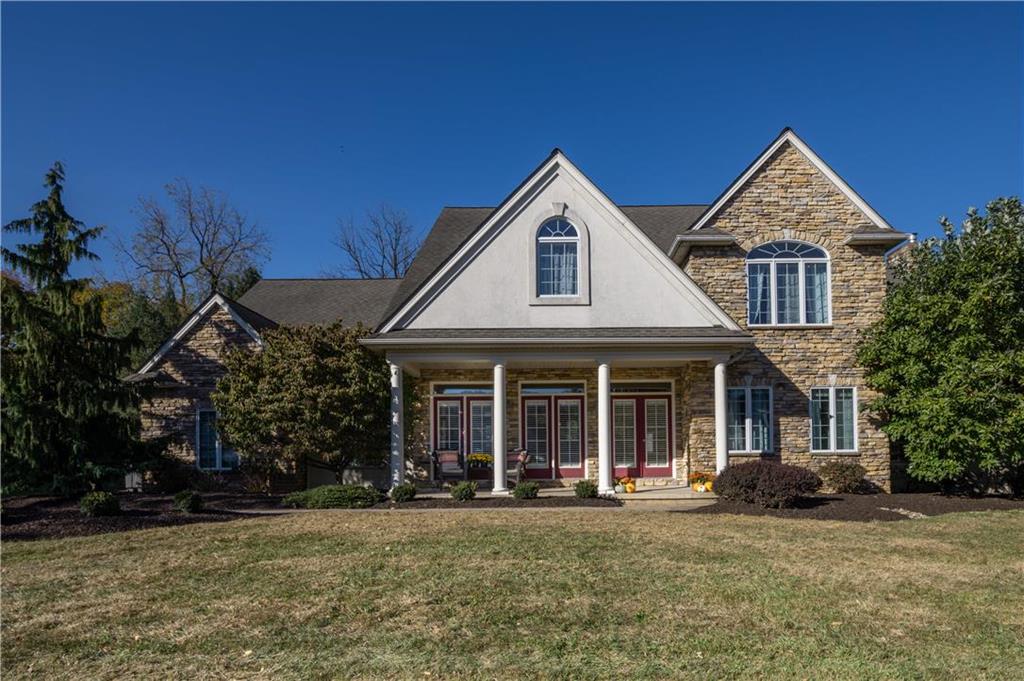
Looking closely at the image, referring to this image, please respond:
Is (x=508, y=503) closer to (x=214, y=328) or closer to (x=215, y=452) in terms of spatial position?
(x=215, y=452)

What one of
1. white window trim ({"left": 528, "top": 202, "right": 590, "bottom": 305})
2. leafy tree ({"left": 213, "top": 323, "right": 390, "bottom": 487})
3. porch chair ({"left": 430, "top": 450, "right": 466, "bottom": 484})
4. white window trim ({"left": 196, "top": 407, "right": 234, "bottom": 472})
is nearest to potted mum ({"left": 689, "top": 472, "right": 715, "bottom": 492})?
white window trim ({"left": 528, "top": 202, "right": 590, "bottom": 305})

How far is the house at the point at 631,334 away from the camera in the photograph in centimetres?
1587

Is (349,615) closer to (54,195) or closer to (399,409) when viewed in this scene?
(399,409)

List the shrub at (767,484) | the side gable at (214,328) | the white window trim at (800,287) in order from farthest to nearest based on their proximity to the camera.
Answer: the side gable at (214,328), the white window trim at (800,287), the shrub at (767,484)

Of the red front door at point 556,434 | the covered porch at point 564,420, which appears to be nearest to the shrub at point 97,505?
the covered porch at point 564,420

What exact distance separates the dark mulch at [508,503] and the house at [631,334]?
0.91 metres

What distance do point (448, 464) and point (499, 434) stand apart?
269cm

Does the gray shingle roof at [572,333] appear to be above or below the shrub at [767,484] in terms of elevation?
above

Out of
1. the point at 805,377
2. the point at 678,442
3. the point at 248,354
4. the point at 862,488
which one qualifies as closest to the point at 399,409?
the point at 248,354

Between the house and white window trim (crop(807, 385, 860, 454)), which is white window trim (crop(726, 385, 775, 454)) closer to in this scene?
the house

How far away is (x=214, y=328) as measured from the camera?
18547 millimetres

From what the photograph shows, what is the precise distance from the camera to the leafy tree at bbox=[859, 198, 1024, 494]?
14.5 meters

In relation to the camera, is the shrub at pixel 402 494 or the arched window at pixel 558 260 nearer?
the shrub at pixel 402 494

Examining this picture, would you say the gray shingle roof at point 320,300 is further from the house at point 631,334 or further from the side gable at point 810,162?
the side gable at point 810,162
